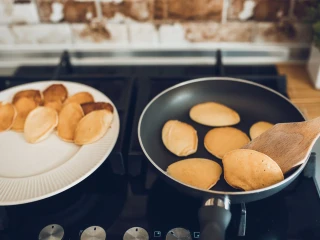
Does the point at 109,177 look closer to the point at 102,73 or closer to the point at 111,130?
the point at 111,130

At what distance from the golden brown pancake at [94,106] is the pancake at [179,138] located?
0.11m

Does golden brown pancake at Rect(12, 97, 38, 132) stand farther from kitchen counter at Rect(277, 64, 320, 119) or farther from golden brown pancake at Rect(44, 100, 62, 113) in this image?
kitchen counter at Rect(277, 64, 320, 119)

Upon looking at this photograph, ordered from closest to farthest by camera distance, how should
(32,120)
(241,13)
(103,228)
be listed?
(103,228) → (32,120) → (241,13)

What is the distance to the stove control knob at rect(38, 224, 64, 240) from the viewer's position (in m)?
0.59

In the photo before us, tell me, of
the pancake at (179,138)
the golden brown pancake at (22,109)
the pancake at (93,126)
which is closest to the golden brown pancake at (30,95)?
the golden brown pancake at (22,109)

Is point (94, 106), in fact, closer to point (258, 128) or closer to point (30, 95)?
point (30, 95)

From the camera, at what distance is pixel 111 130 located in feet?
2.23

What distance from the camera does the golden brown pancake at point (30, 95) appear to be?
0.76 metres

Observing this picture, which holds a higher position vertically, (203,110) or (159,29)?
(159,29)

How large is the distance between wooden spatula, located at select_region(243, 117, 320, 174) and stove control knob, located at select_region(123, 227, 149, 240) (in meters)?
0.22

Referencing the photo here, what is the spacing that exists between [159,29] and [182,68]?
11cm

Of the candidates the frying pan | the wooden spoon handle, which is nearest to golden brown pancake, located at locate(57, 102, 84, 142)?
the frying pan

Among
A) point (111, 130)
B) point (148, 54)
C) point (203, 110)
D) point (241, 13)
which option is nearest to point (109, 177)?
point (111, 130)

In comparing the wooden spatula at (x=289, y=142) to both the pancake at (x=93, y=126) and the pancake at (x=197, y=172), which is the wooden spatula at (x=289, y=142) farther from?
the pancake at (x=93, y=126)
